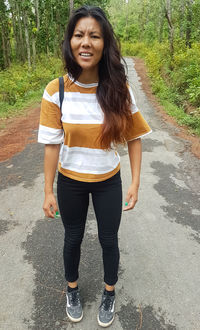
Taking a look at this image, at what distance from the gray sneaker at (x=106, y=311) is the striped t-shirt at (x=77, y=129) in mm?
1045

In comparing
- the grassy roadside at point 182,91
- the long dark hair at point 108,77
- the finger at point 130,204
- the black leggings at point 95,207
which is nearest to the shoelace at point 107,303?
the black leggings at point 95,207

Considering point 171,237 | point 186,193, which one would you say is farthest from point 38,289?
point 186,193

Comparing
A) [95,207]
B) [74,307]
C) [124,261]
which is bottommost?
[124,261]

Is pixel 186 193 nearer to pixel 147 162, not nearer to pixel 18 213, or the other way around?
pixel 147 162

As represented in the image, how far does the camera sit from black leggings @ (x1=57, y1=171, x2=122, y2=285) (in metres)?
1.69

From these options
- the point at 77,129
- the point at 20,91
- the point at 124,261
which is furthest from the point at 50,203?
the point at 20,91

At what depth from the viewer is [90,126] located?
1.50 m

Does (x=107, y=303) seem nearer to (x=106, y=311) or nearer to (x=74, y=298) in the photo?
(x=106, y=311)

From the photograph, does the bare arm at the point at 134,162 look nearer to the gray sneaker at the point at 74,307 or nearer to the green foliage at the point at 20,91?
the gray sneaker at the point at 74,307

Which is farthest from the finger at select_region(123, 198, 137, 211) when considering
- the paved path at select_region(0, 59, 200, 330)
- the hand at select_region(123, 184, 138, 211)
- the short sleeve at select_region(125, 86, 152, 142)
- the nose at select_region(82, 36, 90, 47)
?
the nose at select_region(82, 36, 90, 47)

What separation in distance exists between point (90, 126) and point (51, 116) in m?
0.24

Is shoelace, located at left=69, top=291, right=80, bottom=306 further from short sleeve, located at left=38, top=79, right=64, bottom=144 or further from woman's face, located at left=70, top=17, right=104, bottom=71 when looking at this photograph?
woman's face, located at left=70, top=17, right=104, bottom=71

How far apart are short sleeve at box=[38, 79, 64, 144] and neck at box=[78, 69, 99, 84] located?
151mm

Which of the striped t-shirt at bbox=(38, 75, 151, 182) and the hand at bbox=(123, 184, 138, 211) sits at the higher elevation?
the striped t-shirt at bbox=(38, 75, 151, 182)
